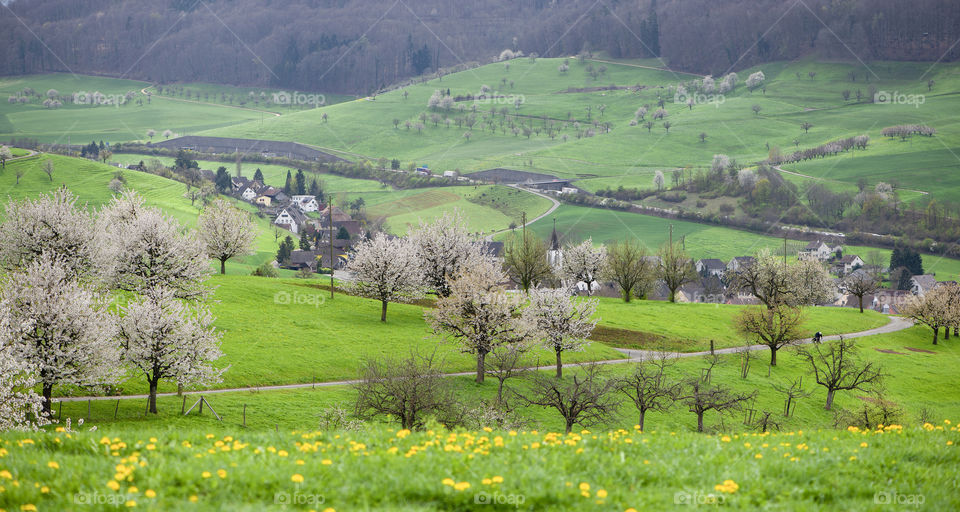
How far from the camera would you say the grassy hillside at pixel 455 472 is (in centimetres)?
1326

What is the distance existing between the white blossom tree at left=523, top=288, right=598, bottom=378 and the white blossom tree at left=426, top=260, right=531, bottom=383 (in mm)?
3974

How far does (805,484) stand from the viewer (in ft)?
48.4

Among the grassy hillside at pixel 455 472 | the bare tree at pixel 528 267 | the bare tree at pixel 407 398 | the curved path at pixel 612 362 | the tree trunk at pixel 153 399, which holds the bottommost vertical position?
the curved path at pixel 612 362

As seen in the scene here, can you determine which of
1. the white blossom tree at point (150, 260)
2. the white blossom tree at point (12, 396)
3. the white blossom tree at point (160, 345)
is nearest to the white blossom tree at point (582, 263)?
the white blossom tree at point (150, 260)

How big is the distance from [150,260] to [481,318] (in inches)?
1258

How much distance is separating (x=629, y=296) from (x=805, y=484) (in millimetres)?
95173

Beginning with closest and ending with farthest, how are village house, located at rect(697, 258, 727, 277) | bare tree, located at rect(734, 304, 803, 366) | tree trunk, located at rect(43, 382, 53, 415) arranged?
1. tree trunk, located at rect(43, 382, 53, 415)
2. bare tree, located at rect(734, 304, 803, 366)
3. village house, located at rect(697, 258, 727, 277)

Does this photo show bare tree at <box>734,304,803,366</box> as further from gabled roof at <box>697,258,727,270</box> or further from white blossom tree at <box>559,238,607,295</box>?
gabled roof at <box>697,258,727,270</box>

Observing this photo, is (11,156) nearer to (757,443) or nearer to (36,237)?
(36,237)

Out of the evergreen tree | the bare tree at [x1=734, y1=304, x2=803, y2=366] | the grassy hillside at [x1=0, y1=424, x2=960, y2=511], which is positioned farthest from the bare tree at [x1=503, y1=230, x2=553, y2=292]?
the grassy hillside at [x1=0, y1=424, x2=960, y2=511]

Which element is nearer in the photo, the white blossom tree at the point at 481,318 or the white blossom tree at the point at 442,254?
the white blossom tree at the point at 481,318

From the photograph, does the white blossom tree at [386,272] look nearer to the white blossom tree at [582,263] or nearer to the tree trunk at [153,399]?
the tree trunk at [153,399]

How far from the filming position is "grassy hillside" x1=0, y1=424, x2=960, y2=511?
13.3m

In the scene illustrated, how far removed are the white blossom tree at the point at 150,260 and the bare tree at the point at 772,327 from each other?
5743cm
